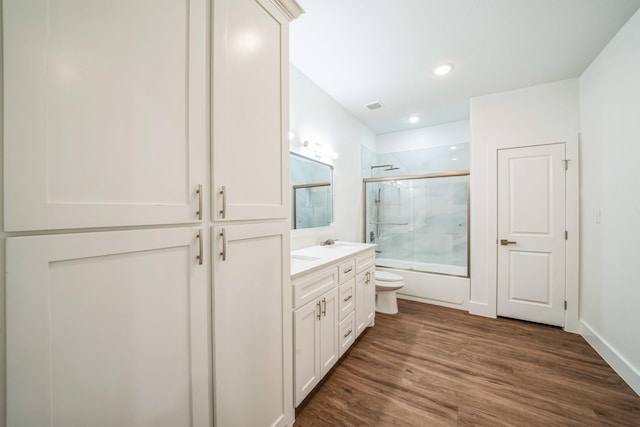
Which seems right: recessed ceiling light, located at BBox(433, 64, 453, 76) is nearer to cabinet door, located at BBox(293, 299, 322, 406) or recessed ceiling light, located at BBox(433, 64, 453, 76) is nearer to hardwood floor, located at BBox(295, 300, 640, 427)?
cabinet door, located at BBox(293, 299, 322, 406)

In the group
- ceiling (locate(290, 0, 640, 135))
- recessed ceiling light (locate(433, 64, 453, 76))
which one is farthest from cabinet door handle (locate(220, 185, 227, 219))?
recessed ceiling light (locate(433, 64, 453, 76))

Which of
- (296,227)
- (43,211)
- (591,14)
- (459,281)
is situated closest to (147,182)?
(43,211)

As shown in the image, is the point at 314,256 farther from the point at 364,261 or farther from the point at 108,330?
the point at 108,330

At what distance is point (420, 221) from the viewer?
3.77 meters

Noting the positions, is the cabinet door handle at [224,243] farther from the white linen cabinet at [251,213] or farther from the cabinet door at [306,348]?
the cabinet door at [306,348]

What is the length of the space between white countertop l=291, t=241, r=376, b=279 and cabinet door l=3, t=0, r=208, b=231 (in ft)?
2.74

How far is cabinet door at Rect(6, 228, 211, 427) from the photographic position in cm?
56

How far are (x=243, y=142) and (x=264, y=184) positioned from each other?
0.71 ft

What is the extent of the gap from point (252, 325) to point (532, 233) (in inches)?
121

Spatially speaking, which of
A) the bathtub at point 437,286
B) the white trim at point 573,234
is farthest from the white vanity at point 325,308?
the white trim at point 573,234

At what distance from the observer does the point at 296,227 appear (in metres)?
2.37

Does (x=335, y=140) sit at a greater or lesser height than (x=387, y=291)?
greater

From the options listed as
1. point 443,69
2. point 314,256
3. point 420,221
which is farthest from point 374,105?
point 314,256

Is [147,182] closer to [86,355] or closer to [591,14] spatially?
[86,355]
